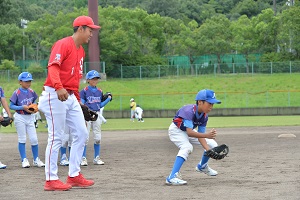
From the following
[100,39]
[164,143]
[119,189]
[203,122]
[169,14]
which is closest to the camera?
[119,189]

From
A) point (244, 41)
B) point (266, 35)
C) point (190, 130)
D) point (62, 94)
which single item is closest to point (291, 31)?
point (266, 35)

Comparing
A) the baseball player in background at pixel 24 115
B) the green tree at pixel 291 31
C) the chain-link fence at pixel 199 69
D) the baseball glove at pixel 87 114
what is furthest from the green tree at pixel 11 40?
the baseball glove at pixel 87 114

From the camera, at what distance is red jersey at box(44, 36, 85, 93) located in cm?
890

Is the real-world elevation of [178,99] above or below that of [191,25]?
below

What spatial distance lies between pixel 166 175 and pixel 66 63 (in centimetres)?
281

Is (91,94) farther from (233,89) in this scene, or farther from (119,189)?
(233,89)

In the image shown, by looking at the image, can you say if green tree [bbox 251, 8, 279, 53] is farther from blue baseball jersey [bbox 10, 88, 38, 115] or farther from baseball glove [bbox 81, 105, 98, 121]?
baseball glove [bbox 81, 105, 98, 121]

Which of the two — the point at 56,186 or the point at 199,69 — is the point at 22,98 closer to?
the point at 56,186

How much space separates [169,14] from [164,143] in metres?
90.1

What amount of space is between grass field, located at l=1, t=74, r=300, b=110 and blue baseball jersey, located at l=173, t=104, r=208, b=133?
3565 centimetres

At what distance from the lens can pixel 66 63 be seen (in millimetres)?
9086

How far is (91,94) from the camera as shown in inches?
522

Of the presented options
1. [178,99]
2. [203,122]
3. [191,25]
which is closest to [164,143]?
[203,122]

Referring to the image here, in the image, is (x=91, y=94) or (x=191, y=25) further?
(x=191, y=25)
